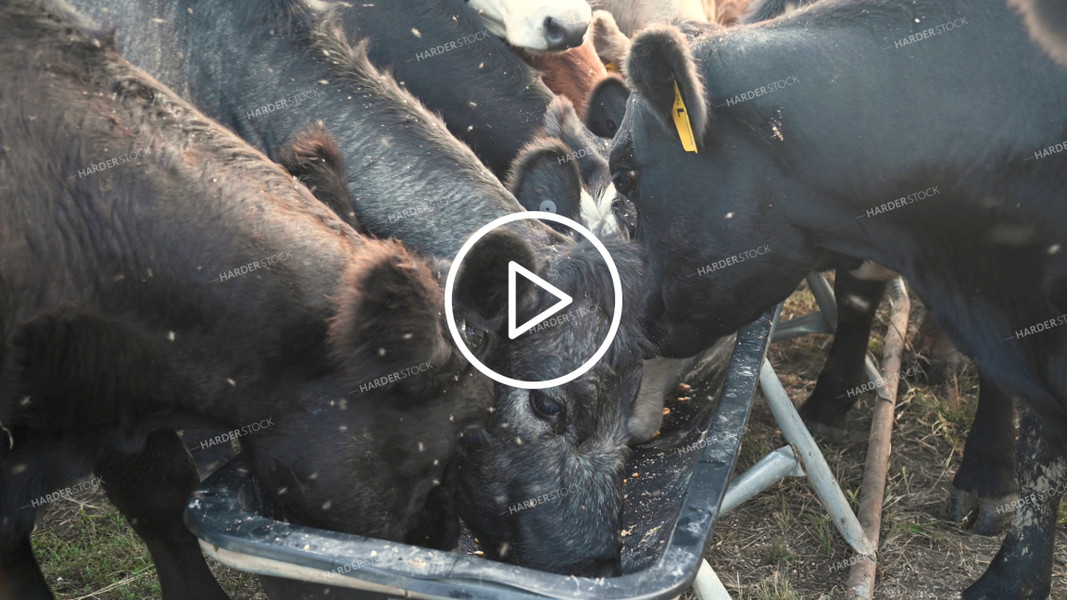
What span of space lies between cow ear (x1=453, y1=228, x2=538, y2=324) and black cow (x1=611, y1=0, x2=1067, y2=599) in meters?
0.61

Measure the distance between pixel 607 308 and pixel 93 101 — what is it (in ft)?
5.46

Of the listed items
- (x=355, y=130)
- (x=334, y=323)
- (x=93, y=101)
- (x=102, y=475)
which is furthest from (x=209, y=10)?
(x=334, y=323)

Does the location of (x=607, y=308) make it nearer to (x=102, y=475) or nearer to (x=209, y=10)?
(x=102, y=475)

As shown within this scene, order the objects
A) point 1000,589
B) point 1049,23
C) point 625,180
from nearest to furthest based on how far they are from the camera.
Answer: point 1049,23, point 625,180, point 1000,589

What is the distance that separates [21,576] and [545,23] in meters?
3.15

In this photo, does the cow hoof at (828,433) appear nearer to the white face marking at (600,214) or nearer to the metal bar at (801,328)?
the metal bar at (801,328)

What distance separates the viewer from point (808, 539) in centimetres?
429

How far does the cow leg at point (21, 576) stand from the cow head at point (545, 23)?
2.99 m

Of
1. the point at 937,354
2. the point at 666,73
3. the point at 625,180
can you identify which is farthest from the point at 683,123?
the point at 937,354

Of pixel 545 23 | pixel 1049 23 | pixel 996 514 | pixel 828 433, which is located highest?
pixel 1049 23

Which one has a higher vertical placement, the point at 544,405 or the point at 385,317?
the point at 385,317

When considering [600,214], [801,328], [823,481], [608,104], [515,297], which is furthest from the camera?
[801,328]

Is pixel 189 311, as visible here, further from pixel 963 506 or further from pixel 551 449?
pixel 963 506

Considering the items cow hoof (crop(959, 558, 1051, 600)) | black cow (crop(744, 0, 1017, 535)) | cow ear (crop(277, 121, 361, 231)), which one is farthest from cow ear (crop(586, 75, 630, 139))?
cow hoof (crop(959, 558, 1051, 600))
